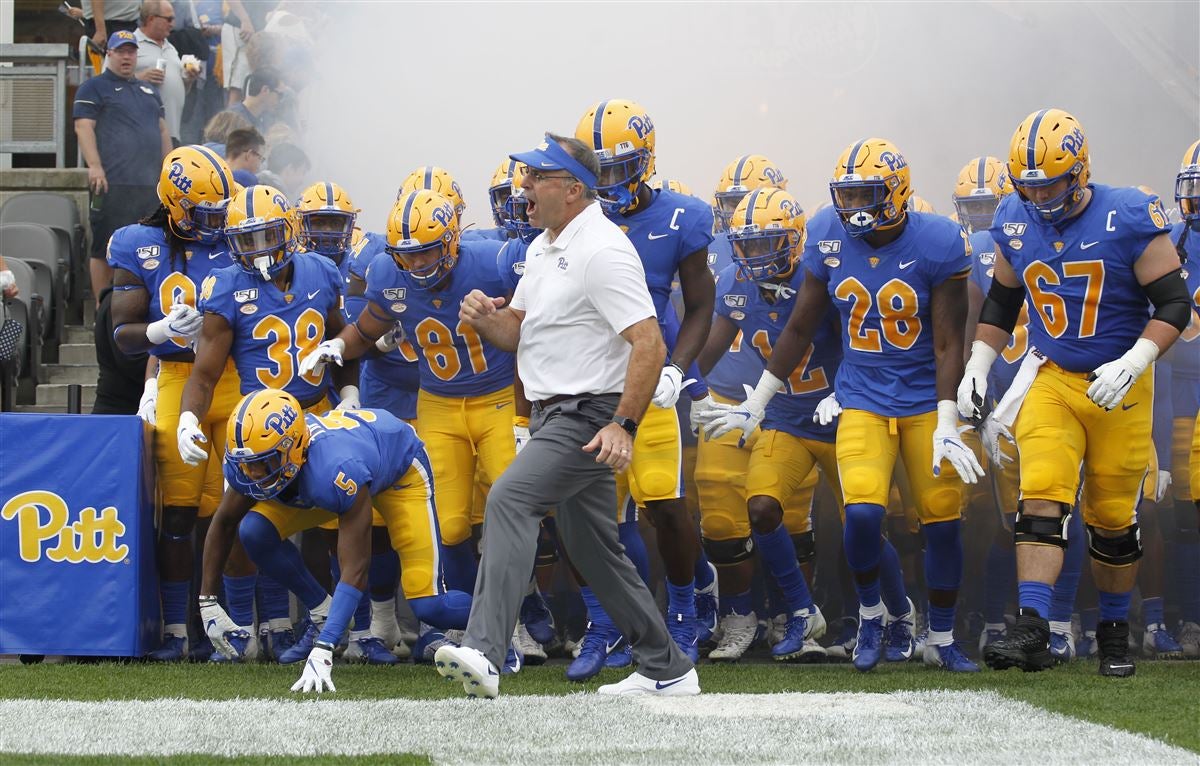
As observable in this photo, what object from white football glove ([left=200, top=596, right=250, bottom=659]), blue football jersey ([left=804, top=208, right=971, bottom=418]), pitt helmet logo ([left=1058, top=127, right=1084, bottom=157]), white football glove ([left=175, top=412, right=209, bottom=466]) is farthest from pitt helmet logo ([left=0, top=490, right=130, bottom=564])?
pitt helmet logo ([left=1058, top=127, right=1084, bottom=157])

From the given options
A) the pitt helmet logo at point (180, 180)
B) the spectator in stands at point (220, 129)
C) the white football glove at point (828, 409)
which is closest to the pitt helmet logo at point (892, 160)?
the white football glove at point (828, 409)

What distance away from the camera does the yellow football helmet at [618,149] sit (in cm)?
580

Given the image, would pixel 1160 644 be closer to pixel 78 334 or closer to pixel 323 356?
pixel 323 356

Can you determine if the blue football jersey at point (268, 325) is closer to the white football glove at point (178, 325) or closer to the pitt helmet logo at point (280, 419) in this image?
the white football glove at point (178, 325)

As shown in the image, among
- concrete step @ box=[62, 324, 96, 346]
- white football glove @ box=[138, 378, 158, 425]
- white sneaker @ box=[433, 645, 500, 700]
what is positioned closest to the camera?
white sneaker @ box=[433, 645, 500, 700]

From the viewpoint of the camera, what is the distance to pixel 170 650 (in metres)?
6.05

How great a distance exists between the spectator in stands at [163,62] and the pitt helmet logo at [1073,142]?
5616mm

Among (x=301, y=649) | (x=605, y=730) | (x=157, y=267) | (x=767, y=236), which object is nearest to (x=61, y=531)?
(x=301, y=649)

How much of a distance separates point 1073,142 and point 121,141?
5369 mm

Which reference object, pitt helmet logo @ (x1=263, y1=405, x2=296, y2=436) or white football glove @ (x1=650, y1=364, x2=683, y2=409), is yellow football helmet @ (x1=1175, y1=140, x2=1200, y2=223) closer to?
white football glove @ (x1=650, y1=364, x2=683, y2=409)

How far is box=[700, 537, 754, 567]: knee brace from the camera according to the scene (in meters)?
6.32

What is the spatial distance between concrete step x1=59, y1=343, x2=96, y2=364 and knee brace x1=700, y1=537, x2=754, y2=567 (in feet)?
13.3

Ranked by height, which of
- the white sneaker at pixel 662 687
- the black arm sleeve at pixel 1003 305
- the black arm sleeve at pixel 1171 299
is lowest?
the white sneaker at pixel 662 687

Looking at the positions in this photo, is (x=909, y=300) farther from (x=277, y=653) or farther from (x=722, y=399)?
(x=277, y=653)
